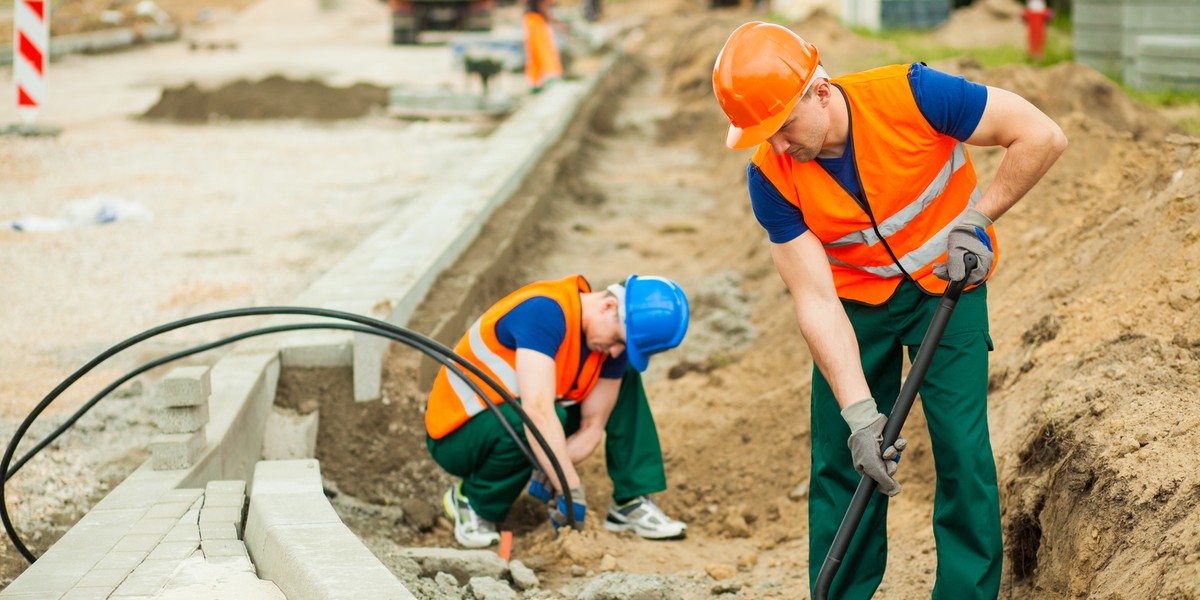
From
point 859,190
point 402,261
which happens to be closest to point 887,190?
point 859,190

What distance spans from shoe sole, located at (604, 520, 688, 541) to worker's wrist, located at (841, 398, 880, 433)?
1.62m

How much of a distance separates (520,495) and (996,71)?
198 inches

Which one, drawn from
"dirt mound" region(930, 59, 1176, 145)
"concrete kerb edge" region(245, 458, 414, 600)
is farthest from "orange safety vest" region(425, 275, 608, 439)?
"dirt mound" region(930, 59, 1176, 145)

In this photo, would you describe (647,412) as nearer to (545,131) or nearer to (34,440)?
(34,440)

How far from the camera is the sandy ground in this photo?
3.33 m

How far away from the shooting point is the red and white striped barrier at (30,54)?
1155 centimetres

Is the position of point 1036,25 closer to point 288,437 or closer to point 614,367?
point 614,367

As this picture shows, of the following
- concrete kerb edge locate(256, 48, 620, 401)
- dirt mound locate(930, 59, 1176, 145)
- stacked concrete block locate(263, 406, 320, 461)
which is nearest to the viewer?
stacked concrete block locate(263, 406, 320, 461)

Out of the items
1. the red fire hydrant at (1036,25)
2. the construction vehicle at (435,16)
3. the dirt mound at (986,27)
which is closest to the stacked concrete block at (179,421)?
the red fire hydrant at (1036,25)

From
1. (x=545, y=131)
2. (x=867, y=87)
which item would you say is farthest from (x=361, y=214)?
(x=867, y=87)

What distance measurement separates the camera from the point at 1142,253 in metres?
4.40

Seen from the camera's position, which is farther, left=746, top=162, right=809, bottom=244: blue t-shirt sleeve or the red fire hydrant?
the red fire hydrant

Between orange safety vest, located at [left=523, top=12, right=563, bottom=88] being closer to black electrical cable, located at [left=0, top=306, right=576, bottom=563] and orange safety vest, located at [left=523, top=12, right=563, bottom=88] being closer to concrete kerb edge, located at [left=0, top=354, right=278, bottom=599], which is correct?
concrete kerb edge, located at [left=0, top=354, right=278, bottom=599]

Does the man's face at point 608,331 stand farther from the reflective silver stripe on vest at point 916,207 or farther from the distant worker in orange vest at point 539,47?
the distant worker in orange vest at point 539,47
